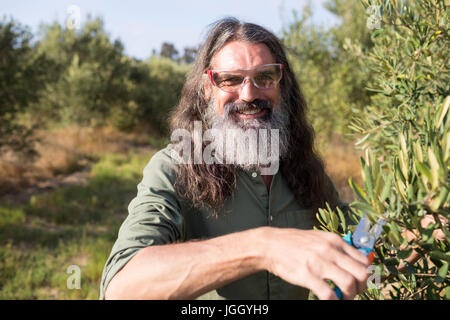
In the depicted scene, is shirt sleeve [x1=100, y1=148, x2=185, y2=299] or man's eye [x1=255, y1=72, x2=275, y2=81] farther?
man's eye [x1=255, y1=72, x2=275, y2=81]

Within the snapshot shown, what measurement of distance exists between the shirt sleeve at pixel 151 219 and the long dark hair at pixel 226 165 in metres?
0.08

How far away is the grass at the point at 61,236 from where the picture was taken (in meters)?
4.77

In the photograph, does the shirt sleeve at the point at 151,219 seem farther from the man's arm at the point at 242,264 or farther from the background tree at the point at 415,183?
the background tree at the point at 415,183

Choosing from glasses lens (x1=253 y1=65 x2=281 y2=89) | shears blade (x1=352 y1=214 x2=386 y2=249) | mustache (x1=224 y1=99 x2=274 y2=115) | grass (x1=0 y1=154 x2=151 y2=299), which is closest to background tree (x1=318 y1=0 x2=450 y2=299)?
shears blade (x1=352 y1=214 x2=386 y2=249)

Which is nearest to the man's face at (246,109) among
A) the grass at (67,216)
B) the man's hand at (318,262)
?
the grass at (67,216)

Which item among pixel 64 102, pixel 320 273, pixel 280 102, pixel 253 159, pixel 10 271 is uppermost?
pixel 64 102

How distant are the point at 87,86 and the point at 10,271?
422 inches

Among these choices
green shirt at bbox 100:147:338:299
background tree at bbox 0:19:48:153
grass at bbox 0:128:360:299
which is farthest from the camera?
background tree at bbox 0:19:48:153

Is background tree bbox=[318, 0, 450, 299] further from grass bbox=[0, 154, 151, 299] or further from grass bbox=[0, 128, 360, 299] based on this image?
grass bbox=[0, 154, 151, 299]

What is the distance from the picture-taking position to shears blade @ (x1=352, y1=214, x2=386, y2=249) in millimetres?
903

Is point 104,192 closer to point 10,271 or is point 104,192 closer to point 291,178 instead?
point 10,271

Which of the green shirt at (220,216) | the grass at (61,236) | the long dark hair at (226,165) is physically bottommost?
the grass at (61,236)
